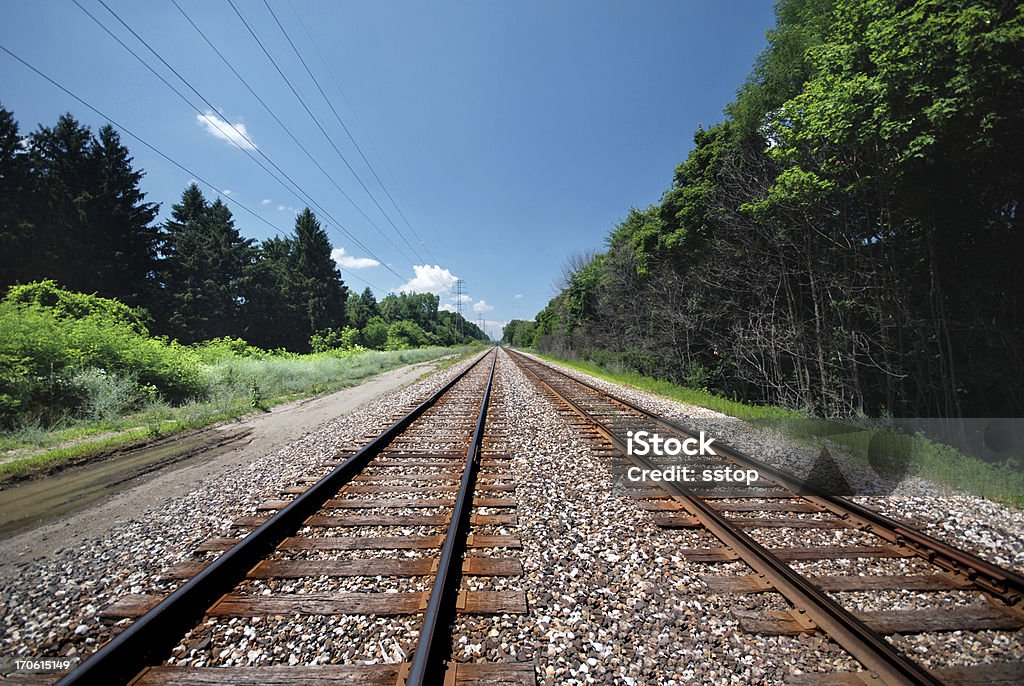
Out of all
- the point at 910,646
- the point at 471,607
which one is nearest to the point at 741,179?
the point at 910,646

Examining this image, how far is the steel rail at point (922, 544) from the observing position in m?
2.53

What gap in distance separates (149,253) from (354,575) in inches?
1603

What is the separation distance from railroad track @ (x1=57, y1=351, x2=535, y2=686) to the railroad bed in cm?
1

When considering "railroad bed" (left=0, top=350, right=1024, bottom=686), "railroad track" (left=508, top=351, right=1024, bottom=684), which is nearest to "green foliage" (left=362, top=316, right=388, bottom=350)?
"railroad bed" (left=0, top=350, right=1024, bottom=686)

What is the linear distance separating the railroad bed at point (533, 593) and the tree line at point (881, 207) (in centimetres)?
644

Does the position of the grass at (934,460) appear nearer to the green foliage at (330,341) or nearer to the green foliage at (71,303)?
the green foliage at (71,303)

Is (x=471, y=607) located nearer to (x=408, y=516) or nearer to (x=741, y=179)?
(x=408, y=516)

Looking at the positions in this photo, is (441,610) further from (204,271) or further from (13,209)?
(204,271)

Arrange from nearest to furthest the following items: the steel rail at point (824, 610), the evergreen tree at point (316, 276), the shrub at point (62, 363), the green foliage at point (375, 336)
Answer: the steel rail at point (824, 610), the shrub at point (62, 363), the evergreen tree at point (316, 276), the green foliage at point (375, 336)

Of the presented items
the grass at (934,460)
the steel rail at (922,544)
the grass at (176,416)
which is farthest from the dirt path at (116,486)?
the grass at (934,460)

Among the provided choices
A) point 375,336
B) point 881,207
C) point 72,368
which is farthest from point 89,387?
point 375,336

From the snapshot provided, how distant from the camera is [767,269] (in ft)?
39.2

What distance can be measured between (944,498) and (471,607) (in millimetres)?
5465

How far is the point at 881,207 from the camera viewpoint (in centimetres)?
777
